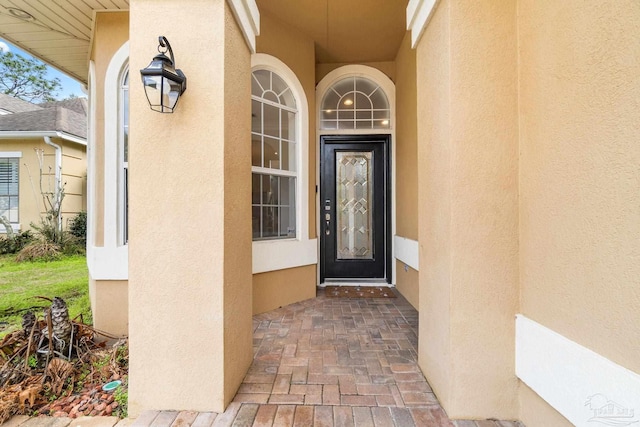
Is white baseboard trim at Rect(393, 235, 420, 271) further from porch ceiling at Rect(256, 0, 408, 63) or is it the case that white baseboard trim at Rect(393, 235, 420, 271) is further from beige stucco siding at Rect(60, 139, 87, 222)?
beige stucco siding at Rect(60, 139, 87, 222)

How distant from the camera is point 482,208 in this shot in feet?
5.47

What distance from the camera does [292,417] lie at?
1.65 metres

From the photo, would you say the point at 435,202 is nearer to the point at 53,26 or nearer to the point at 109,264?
the point at 109,264

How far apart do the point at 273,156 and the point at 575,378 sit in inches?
126

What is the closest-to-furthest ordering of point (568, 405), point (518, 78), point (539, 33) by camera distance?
point (568, 405) < point (539, 33) < point (518, 78)

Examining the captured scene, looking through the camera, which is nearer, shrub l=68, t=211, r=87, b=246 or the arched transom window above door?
the arched transom window above door

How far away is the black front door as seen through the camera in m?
4.56

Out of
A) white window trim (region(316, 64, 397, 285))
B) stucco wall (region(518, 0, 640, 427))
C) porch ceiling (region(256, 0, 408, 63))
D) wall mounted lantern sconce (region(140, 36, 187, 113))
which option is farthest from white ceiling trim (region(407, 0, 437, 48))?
white window trim (region(316, 64, 397, 285))

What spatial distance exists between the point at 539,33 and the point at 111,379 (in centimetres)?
335

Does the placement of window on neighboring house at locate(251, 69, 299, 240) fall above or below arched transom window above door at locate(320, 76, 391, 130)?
below

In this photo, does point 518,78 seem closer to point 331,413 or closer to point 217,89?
point 217,89

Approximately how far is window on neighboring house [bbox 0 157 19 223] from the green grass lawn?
172 centimetres

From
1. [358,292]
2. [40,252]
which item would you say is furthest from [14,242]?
[358,292]

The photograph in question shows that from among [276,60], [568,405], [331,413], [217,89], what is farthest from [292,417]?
[276,60]
